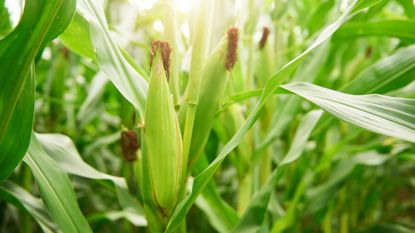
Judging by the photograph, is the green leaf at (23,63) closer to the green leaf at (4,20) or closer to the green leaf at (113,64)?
the green leaf at (113,64)

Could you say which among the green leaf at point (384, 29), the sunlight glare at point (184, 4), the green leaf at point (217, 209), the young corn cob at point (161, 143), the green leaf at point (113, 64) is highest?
the sunlight glare at point (184, 4)

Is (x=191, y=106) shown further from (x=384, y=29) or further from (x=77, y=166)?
(x=384, y=29)

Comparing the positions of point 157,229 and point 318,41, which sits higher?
point 318,41

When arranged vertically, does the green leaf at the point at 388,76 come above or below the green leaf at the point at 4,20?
below

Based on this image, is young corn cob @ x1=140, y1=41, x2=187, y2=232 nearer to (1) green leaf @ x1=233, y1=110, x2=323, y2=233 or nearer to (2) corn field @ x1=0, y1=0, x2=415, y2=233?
(2) corn field @ x1=0, y1=0, x2=415, y2=233

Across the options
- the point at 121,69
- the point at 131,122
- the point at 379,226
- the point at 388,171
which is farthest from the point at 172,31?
the point at 388,171

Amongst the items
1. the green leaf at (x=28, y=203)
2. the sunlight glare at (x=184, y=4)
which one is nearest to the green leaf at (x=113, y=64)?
the sunlight glare at (x=184, y=4)

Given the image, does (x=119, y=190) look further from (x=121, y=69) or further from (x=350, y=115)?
(x=350, y=115)
